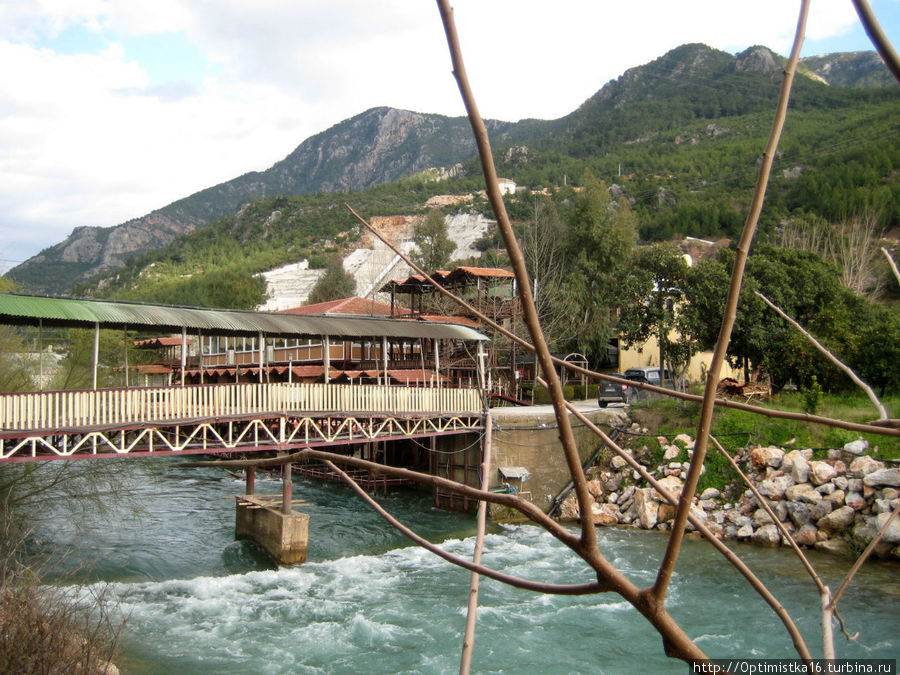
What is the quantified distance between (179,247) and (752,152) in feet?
231

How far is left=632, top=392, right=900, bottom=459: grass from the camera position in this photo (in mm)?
18625

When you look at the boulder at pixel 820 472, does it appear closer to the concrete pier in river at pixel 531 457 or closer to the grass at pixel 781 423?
the grass at pixel 781 423

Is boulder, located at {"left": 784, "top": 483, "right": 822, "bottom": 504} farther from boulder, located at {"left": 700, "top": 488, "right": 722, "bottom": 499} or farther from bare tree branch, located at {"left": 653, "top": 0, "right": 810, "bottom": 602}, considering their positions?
bare tree branch, located at {"left": 653, "top": 0, "right": 810, "bottom": 602}

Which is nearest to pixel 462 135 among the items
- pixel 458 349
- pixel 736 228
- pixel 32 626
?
pixel 736 228

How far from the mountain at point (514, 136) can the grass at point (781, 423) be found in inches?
2163

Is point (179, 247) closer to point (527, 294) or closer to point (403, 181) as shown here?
point (403, 181)

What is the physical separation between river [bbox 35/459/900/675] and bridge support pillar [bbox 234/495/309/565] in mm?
374

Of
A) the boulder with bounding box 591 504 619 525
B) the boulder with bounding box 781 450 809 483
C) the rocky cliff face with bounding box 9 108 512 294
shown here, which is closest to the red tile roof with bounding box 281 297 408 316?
the boulder with bounding box 591 504 619 525

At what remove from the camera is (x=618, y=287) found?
92.8ft

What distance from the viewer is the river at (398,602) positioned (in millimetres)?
11039

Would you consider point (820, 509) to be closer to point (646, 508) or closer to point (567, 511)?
point (646, 508)

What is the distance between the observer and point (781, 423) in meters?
19.8

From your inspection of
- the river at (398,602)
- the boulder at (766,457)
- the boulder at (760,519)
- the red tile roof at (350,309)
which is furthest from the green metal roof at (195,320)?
the boulder at (760,519)

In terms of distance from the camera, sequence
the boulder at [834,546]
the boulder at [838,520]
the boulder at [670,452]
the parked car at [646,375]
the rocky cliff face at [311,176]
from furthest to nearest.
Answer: the rocky cliff face at [311,176]
the parked car at [646,375]
the boulder at [670,452]
the boulder at [838,520]
the boulder at [834,546]
